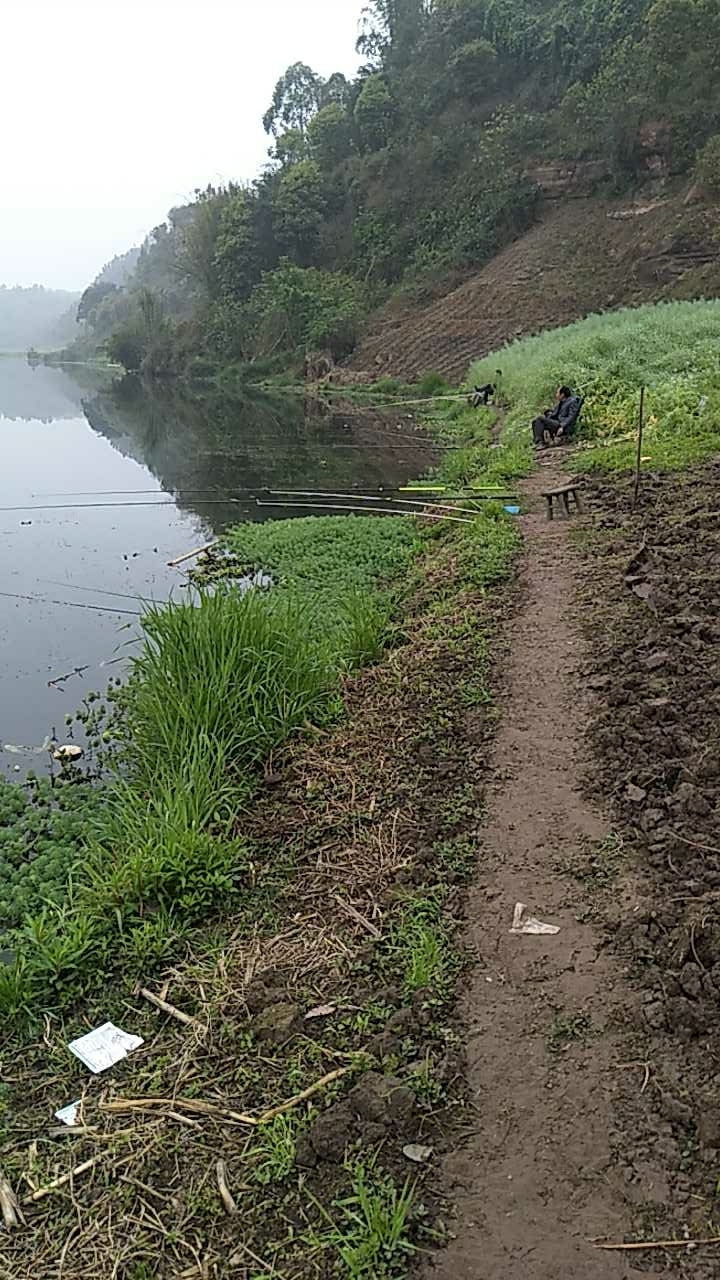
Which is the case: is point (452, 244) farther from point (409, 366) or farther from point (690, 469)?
point (690, 469)

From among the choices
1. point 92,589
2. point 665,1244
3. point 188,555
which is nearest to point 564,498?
point 188,555

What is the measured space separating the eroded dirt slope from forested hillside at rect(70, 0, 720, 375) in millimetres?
1450

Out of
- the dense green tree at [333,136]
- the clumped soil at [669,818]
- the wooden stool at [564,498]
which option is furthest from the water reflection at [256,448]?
the dense green tree at [333,136]

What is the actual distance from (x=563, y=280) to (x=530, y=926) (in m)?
36.6

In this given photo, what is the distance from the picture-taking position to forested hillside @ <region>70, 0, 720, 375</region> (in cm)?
3831

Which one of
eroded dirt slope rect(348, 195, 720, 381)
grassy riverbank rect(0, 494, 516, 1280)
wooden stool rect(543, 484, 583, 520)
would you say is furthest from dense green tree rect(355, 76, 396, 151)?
grassy riverbank rect(0, 494, 516, 1280)

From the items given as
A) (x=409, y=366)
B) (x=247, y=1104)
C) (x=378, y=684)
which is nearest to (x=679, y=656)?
(x=378, y=684)

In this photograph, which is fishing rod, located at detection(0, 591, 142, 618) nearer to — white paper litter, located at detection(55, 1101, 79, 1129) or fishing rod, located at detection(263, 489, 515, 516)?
fishing rod, located at detection(263, 489, 515, 516)

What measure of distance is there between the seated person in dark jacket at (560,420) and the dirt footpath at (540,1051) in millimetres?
10397

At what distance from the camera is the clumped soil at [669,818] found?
98.0 inches

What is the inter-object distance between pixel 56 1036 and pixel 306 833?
58.7 inches

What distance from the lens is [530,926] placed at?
3441 millimetres

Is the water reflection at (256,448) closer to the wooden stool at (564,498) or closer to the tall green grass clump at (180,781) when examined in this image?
the wooden stool at (564,498)

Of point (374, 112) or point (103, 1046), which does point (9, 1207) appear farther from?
point (374, 112)
